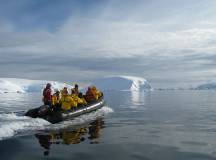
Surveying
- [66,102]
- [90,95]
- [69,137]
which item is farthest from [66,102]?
[69,137]

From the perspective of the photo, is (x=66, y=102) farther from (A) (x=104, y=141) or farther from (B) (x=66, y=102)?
(A) (x=104, y=141)


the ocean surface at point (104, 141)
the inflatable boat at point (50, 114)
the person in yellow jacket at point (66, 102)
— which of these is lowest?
the ocean surface at point (104, 141)

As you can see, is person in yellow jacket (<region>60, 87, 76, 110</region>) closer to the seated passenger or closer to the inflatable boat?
the inflatable boat

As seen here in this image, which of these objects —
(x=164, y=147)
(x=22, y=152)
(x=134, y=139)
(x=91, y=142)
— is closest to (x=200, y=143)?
(x=164, y=147)

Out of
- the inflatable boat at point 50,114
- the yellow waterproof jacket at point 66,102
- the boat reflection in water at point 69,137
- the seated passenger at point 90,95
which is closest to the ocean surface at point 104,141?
the boat reflection in water at point 69,137

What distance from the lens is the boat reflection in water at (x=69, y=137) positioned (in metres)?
12.4

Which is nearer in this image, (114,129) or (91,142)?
(91,142)

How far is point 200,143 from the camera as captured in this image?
12430 mm

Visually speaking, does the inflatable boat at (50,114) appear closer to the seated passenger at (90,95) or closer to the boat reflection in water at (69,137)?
the boat reflection in water at (69,137)

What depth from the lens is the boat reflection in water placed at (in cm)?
A: 1240

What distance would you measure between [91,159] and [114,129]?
614 cm

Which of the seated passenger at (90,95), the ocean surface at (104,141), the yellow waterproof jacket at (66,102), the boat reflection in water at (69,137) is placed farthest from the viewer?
the seated passenger at (90,95)

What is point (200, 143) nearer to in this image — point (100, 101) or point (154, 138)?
point (154, 138)

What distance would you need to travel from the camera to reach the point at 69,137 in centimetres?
1354
